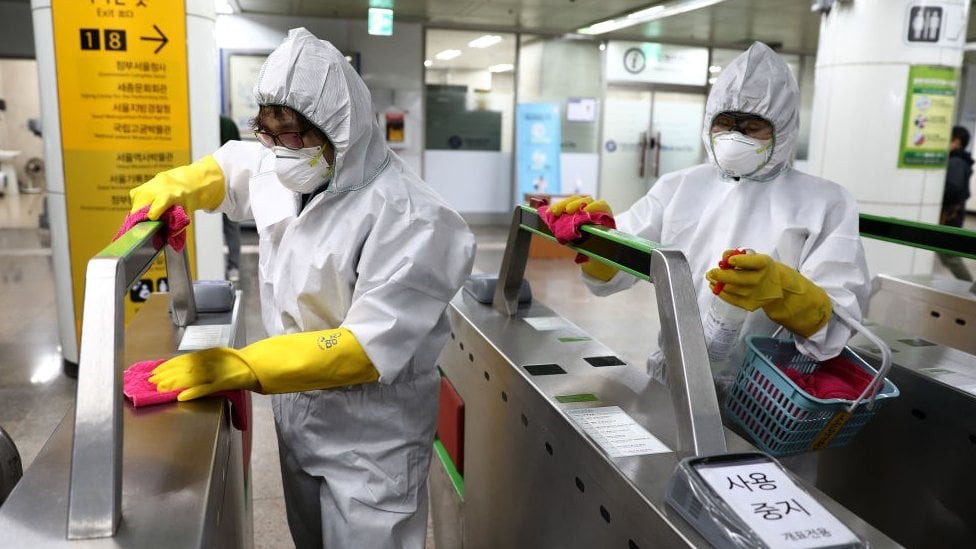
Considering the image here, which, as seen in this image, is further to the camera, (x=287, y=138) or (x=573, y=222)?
(x=573, y=222)

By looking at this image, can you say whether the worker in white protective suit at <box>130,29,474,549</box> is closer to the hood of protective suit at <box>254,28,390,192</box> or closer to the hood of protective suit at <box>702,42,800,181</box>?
the hood of protective suit at <box>254,28,390,192</box>

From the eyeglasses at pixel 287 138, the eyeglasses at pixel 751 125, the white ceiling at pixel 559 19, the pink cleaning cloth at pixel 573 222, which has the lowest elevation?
the pink cleaning cloth at pixel 573 222

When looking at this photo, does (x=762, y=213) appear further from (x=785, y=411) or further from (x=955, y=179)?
(x=955, y=179)

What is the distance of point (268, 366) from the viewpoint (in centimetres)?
130

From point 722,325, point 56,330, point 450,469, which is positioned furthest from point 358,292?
point 56,330

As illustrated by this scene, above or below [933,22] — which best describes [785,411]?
below

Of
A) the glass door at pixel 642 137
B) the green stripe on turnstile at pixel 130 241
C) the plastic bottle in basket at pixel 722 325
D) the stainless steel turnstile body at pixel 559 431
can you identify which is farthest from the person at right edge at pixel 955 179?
the green stripe on turnstile at pixel 130 241

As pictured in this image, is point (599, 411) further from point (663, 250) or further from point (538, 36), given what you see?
point (538, 36)

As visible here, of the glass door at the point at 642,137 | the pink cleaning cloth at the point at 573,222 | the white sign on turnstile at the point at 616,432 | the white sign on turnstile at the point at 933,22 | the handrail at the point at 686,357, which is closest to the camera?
the handrail at the point at 686,357

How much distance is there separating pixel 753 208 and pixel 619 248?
62 centimetres

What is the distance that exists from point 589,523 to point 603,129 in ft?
30.2

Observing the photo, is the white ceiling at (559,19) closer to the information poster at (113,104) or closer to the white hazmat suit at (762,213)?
the information poster at (113,104)

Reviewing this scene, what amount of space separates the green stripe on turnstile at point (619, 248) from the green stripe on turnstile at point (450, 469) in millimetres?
1038

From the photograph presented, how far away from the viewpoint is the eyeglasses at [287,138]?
1550 millimetres
